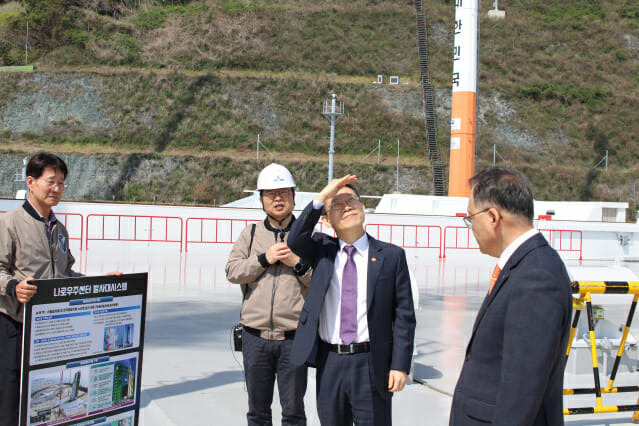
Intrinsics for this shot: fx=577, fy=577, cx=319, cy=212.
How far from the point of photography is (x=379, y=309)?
331cm

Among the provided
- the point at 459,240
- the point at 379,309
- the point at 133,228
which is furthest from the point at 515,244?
the point at 459,240

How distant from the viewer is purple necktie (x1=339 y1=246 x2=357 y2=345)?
3.29 meters

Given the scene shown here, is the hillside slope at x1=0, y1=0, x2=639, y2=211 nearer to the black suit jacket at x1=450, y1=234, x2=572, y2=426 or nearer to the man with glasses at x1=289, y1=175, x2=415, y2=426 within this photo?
the man with glasses at x1=289, y1=175, x2=415, y2=426

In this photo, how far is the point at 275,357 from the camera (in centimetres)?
392

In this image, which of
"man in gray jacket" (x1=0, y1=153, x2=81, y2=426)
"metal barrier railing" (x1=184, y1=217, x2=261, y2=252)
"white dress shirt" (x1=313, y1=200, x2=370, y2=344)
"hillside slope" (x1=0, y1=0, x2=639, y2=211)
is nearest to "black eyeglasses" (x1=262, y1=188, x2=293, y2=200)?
"white dress shirt" (x1=313, y1=200, x2=370, y2=344)

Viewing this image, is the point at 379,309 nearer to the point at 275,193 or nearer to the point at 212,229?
the point at 275,193

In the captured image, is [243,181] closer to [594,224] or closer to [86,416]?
[594,224]

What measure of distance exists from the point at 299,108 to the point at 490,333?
47087mm

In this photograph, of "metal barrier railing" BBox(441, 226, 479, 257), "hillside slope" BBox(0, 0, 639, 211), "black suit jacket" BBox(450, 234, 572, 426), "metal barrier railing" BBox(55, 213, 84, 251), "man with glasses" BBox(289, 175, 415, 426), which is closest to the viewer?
"black suit jacket" BBox(450, 234, 572, 426)

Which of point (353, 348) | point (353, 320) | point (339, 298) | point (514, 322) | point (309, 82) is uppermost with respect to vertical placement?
point (309, 82)

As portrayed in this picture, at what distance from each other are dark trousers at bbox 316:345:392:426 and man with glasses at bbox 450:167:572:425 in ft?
2.71

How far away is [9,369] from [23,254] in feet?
2.31

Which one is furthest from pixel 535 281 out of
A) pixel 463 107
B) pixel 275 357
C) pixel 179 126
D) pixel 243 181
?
pixel 179 126

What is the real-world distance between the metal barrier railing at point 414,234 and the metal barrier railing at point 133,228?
796 cm
